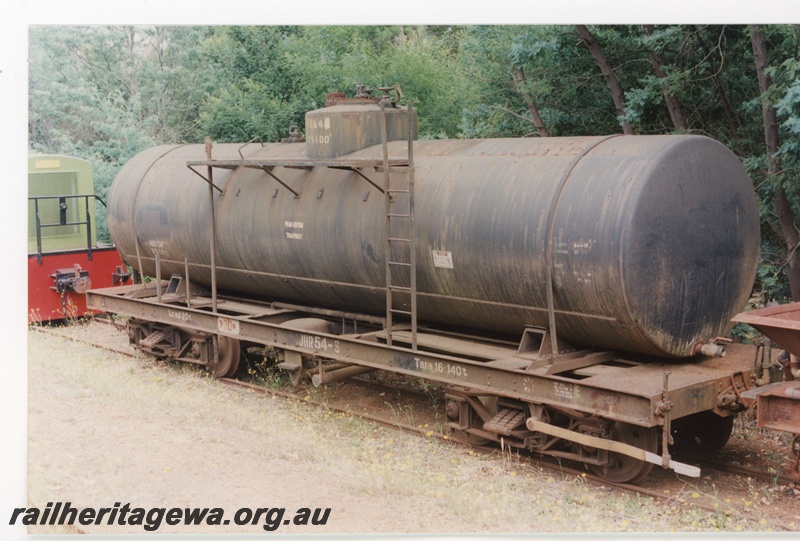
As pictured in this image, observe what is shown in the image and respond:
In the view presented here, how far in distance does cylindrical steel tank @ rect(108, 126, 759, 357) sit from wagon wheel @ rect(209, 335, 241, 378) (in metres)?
1.46

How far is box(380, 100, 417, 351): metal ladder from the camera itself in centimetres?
962

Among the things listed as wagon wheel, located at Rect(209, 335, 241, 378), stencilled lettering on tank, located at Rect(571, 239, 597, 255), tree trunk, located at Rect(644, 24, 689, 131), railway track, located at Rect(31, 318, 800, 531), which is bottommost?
railway track, located at Rect(31, 318, 800, 531)

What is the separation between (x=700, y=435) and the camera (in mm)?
9438

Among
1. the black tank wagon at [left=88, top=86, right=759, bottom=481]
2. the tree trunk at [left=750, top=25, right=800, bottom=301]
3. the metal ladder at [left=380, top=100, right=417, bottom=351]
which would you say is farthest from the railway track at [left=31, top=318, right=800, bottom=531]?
the tree trunk at [left=750, top=25, right=800, bottom=301]

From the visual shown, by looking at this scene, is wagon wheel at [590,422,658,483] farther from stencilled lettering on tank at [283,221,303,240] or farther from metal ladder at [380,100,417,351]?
stencilled lettering on tank at [283,221,303,240]

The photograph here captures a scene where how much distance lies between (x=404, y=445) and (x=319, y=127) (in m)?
4.31

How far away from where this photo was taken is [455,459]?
9.37 metres

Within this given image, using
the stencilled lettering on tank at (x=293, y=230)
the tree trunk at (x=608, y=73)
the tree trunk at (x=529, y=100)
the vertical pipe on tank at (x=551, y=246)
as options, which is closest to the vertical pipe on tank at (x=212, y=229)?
the stencilled lettering on tank at (x=293, y=230)

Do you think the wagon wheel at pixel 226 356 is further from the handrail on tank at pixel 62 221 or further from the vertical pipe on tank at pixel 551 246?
the vertical pipe on tank at pixel 551 246

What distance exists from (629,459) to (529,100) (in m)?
7.65

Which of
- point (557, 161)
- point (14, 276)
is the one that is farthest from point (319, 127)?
point (14, 276)

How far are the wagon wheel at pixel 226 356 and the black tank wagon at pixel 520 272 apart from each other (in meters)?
0.50

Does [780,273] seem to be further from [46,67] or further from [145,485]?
[46,67]

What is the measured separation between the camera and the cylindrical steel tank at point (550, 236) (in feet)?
27.5
